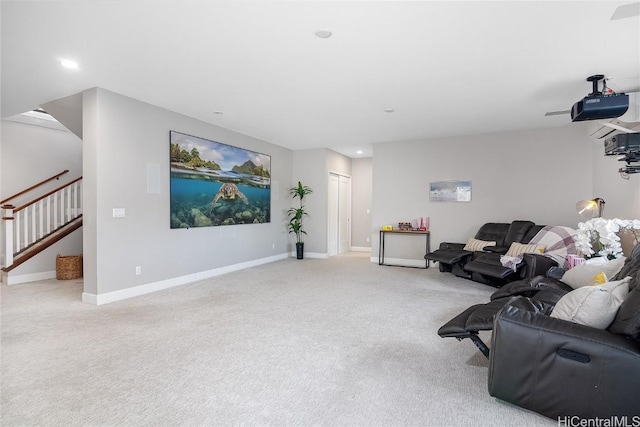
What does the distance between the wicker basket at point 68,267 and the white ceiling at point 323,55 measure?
2.51 metres

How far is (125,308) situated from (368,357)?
119 inches

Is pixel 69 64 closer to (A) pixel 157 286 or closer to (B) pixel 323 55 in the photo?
(B) pixel 323 55

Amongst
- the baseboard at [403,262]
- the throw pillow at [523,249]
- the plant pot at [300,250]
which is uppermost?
the throw pillow at [523,249]

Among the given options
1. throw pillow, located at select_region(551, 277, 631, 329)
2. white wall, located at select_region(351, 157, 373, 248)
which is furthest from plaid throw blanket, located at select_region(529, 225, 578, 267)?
white wall, located at select_region(351, 157, 373, 248)

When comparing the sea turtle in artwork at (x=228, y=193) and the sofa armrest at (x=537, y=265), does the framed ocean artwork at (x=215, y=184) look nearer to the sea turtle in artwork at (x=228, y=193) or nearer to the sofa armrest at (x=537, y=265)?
the sea turtle in artwork at (x=228, y=193)

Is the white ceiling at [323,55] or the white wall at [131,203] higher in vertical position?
the white ceiling at [323,55]

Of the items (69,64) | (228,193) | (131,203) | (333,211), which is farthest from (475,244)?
(69,64)

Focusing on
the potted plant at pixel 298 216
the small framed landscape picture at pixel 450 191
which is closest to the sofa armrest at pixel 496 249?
the small framed landscape picture at pixel 450 191

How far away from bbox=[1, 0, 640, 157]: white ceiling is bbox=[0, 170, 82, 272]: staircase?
5.24 feet

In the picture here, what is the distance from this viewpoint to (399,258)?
7109mm

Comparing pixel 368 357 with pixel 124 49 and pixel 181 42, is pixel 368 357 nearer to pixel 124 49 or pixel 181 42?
pixel 181 42

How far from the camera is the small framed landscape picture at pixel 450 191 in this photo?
651 cm

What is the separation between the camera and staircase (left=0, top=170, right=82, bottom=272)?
17.3 feet

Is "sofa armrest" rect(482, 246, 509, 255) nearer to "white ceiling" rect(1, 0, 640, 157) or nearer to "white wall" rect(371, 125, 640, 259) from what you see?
"white wall" rect(371, 125, 640, 259)
